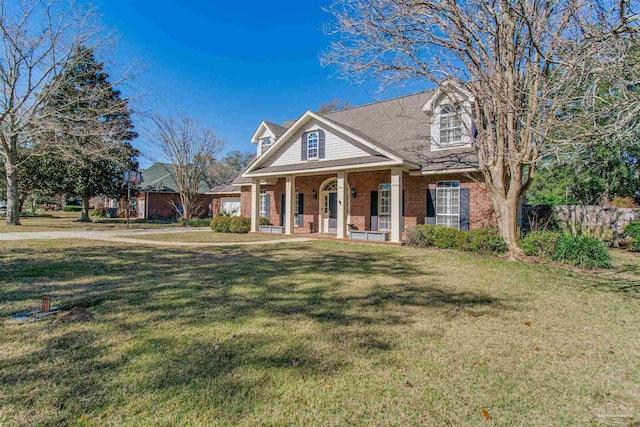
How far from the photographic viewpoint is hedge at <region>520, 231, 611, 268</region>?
9078mm

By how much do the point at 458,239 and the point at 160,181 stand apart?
30.8 m

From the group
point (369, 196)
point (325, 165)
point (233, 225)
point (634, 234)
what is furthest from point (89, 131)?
point (634, 234)

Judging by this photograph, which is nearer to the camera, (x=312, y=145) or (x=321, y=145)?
(x=321, y=145)

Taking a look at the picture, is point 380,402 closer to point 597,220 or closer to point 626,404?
point 626,404

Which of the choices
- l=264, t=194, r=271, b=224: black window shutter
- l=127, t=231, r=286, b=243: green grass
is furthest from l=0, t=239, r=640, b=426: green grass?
l=264, t=194, r=271, b=224: black window shutter

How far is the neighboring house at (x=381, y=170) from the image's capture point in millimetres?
13367

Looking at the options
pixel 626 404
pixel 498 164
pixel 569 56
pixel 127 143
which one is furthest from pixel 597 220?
pixel 127 143

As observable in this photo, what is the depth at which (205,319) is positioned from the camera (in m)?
4.56

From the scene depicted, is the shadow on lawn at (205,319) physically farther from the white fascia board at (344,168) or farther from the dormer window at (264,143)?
the dormer window at (264,143)

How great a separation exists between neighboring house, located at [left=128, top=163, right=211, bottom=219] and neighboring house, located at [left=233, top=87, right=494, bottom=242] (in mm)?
16297

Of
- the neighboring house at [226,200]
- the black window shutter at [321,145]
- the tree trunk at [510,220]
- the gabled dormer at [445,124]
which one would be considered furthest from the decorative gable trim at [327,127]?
the neighboring house at [226,200]

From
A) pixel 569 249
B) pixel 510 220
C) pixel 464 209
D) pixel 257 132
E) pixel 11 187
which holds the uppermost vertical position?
pixel 257 132

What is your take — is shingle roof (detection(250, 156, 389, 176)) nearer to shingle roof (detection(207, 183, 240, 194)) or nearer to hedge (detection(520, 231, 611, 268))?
hedge (detection(520, 231, 611, 268))

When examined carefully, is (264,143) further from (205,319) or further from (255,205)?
(205,319)
